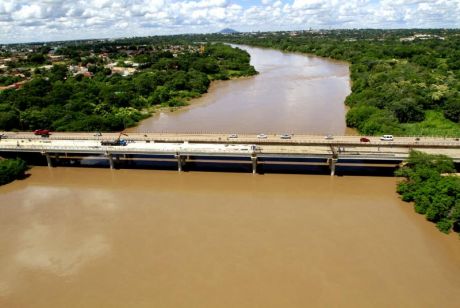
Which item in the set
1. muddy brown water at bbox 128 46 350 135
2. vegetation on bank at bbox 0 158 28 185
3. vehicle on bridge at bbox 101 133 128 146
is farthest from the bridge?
muddy brown water at bbox 128 46 350 135

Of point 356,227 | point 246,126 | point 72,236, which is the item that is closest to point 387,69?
point 246,126

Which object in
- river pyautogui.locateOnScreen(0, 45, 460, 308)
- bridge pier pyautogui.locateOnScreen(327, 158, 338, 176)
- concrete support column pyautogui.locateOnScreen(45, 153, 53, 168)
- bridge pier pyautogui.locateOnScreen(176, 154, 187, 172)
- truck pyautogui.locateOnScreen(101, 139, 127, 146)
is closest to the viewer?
river pyautogui.locateOnScreen(0, 45, 460, 308)

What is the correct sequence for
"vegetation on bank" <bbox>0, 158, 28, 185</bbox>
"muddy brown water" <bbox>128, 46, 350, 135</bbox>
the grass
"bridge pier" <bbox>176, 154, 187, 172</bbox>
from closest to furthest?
"vegetation on bank" <bbox>0, 158, 28, 185</bbox> < "bridge pier" <bbox>176, 154, 187, 172</bbox> < the grass < "muddy brown water" <bbox>128, 46, 350, 135</bbox>

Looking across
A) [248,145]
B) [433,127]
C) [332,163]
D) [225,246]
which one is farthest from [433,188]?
[433,127]

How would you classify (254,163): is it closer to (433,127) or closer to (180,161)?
(180,161)

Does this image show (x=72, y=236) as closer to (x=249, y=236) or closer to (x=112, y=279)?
(x=112, y=279)

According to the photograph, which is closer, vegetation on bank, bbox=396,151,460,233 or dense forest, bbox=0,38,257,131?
vegetation on bank, bbox=396,151,460,233

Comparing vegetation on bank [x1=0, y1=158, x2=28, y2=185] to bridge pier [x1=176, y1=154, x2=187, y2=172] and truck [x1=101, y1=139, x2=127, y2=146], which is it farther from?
bridge pier [x1=176, y1=154, x2=187, y2=172]
